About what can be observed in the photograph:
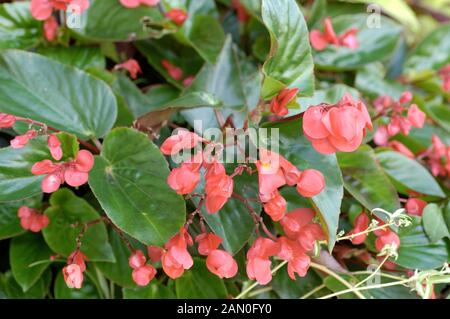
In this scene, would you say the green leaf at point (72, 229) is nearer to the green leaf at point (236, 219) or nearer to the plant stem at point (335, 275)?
the green leaf at point (236, 219)

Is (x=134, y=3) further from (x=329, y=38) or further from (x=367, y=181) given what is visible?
(x=367, y=181)

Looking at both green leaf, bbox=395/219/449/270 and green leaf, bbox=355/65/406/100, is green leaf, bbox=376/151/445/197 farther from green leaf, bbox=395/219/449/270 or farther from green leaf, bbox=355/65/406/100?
green leaf, bbox=355/65/406/100

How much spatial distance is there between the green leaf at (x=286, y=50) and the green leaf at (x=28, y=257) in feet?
1.28

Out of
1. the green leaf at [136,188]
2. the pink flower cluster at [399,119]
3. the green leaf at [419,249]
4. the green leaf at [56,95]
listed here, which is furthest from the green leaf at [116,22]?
the green leaf at [419,249]

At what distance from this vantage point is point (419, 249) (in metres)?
0.75

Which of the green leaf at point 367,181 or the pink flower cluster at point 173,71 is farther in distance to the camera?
the pink flower cluster at point 173,71

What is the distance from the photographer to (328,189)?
0.63 meters

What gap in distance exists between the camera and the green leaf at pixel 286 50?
62 cm

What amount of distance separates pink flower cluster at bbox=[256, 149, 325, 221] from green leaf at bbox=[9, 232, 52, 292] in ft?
1.16

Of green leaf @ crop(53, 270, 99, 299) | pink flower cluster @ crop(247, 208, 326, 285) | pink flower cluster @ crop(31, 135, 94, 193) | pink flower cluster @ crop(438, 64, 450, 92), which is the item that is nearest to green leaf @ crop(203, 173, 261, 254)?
pink flower cluster @ crop(247, 208, 326, 285)

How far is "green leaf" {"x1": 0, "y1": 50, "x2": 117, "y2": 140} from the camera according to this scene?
27.9 inches

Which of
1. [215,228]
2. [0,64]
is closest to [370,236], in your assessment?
[215,228]

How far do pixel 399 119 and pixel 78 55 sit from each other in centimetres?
51
